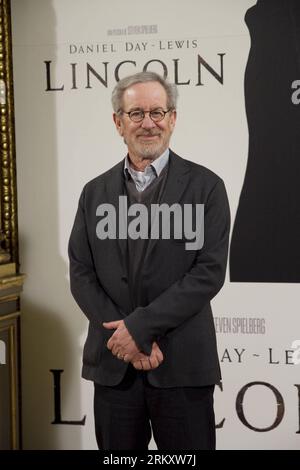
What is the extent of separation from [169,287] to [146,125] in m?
0.65

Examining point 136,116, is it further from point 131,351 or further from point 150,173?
point 131,351

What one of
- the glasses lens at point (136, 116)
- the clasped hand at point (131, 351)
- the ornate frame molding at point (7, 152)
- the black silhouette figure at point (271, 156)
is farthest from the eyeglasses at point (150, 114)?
the clasped hand at point (131, 351)

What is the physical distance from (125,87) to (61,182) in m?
0.48

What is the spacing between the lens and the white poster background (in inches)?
111

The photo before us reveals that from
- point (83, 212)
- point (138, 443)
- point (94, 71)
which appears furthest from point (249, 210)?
point (138, 443)

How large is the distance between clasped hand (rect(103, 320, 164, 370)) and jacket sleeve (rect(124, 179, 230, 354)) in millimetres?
32

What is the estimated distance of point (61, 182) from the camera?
2936 mm

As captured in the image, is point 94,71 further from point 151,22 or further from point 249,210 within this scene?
point 249,210

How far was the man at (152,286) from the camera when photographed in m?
2.74

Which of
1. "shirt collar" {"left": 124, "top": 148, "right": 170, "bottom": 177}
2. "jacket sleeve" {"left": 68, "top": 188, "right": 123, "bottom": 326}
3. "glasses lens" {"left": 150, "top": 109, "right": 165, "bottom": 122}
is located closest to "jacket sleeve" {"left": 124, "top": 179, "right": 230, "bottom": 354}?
"jacket sleeve" {"left": 68, "top": 188, "right": 123, "bottom": 326}

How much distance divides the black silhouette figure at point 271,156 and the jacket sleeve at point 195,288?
66 millimetres

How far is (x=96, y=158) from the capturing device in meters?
2.90

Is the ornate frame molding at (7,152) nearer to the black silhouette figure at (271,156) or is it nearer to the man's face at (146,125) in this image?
the man's face at (146,125)

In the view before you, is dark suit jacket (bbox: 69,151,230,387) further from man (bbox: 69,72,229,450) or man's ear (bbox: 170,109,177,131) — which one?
man's ear (bbox: 170,109,177,131)
